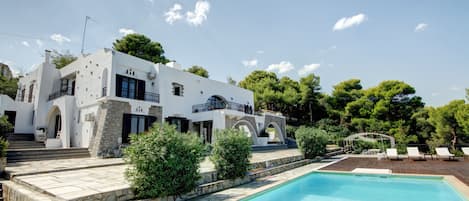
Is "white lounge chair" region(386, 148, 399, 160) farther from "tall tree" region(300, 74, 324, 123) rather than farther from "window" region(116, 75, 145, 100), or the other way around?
"tall tree" region(300, 74, 324, 123)

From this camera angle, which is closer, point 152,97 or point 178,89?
point 152,97

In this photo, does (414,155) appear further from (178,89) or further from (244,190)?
(178,89)

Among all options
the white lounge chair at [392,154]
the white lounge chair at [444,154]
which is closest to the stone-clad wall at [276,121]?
the white lounge chair at [392,154]

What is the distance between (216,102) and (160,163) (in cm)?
1485

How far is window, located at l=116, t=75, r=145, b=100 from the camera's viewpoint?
14031 mm

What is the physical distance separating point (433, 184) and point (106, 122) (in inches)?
566

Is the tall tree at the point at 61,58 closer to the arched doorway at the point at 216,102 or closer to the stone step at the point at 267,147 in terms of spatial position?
the arched doorway at the point at 216,102

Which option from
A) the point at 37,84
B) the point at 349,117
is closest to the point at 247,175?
the point at 37,84

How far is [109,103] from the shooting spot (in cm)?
1245

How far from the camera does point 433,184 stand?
830 centimetres

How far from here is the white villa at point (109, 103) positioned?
A: 13.0 meters

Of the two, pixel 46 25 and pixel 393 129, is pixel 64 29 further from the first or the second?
pixel 393 129

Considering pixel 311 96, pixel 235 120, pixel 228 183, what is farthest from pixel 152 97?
pixel 311 96

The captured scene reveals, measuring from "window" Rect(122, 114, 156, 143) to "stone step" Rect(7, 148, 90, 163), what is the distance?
2.06m
